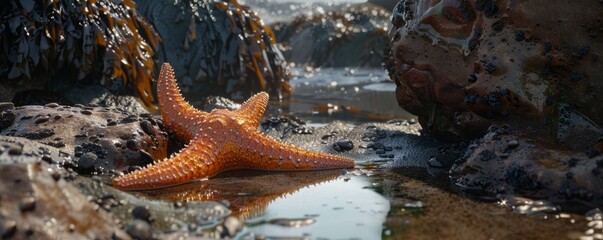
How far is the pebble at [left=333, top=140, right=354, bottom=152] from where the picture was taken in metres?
5.57

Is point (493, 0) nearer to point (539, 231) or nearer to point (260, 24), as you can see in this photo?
point (539, 231)

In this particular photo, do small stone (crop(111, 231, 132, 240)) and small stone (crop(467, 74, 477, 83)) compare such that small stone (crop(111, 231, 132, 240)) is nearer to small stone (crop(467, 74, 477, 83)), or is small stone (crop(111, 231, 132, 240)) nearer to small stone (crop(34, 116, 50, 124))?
small stone (crop(34, 116, 50, 124))

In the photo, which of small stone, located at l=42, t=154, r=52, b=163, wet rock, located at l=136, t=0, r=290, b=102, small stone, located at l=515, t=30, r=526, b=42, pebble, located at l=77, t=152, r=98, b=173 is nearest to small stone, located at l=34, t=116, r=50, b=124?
pebble, located at l=77, t=152, r=98, b=173

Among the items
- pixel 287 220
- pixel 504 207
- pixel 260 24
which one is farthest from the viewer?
pixel 260 24

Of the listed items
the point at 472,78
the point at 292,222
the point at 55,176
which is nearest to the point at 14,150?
the point at 55,176

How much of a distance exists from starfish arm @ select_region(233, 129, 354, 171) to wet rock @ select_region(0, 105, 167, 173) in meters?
0.70

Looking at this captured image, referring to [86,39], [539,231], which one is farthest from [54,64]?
[539,231]

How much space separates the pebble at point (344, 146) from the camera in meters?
5.57

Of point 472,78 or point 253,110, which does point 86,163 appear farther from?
point 472,78

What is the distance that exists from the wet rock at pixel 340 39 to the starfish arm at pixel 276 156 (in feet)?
28.8

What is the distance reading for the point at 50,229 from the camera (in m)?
2.68

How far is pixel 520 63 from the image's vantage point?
4.58m

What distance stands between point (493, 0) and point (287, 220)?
92.3 inches

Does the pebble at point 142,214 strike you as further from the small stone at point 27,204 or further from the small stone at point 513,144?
the small stone at point 513,144
